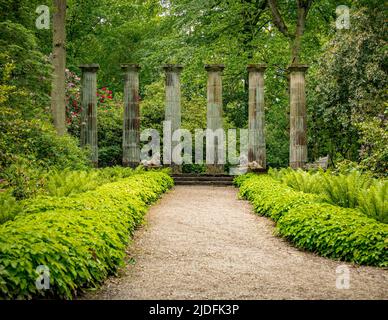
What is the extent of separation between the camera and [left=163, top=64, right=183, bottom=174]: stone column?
25.5 metres

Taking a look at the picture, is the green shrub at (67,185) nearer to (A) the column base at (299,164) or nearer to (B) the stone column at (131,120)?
(B) the stone column at (131,120)

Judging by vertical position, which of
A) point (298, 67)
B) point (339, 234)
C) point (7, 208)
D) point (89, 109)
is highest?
point (298, 67)

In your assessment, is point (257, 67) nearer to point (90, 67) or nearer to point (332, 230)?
point (90, 67)

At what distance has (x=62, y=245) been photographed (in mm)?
6469

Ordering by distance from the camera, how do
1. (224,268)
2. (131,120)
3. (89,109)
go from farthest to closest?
(131,120) → (89,109) → (224,268)

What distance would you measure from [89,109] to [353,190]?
15588 millimetres

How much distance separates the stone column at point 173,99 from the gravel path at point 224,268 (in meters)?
13.0

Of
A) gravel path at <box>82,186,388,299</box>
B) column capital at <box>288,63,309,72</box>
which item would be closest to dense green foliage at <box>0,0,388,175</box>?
column capital at <box>288,63,309,72</box>

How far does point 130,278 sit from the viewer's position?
7.44 meters

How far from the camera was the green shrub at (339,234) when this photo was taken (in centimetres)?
823

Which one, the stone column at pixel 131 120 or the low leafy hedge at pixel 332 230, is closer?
the low leafy hedge at pixel 332 230

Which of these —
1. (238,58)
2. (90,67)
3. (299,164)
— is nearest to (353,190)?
(299,164)

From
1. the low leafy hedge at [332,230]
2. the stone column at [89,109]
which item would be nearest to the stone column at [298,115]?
the stone column at [89,109]
